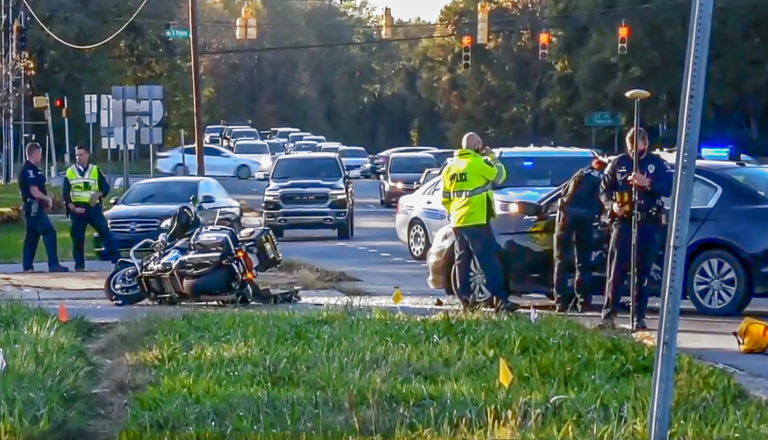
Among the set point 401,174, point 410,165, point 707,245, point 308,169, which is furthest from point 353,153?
point 707,245

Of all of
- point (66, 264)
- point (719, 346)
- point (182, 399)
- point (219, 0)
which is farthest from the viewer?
point (219, 0)

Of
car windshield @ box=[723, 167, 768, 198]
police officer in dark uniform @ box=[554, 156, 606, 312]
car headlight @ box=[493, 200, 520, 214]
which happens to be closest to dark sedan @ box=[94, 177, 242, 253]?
car headlight @ box=[493, 200, 520, 214]

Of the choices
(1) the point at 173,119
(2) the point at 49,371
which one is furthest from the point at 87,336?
(1) the point at 173,119

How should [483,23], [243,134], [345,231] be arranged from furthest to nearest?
[243,134], [483,23], [345,231]

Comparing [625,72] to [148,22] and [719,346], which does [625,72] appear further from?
[719,346]

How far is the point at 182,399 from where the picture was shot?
828 cm

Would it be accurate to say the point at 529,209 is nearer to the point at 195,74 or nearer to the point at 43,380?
the point at 43,380

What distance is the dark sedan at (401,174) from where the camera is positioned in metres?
41.9

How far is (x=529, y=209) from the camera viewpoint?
48.6ft

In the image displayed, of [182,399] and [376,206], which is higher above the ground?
[182,399]

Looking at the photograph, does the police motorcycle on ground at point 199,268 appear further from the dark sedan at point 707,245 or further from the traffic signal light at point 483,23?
the traffic signal light at point 483,23

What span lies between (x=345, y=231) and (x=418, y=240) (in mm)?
6626

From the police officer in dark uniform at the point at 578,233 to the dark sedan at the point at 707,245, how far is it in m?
0.24

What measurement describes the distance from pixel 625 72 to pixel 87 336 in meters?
46.2
